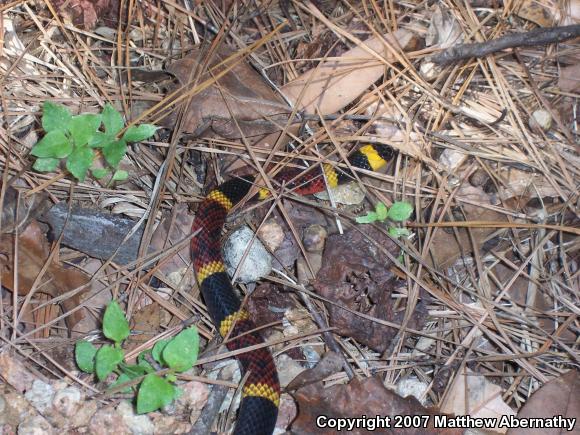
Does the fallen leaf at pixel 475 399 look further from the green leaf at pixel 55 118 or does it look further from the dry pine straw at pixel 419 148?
the green leaf at pixel 55 118

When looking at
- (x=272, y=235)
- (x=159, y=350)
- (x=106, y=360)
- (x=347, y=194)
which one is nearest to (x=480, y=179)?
(x=347, y=194)

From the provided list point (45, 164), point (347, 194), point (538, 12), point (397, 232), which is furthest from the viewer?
point (538, 12)

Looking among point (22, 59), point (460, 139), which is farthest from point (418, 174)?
point (22, 59)

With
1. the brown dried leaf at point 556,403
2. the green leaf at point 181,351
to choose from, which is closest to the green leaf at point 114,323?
the green leaf at point 181,351

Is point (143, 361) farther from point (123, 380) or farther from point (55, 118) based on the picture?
point (55, 118)

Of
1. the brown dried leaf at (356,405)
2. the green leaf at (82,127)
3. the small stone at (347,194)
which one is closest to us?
the brown dried leaf at (356,405)

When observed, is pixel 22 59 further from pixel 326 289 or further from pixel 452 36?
pixel 452 36

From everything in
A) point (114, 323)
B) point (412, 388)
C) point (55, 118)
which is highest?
point (55, 118)
